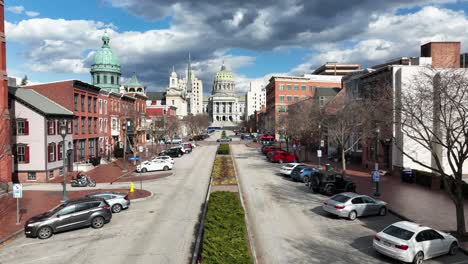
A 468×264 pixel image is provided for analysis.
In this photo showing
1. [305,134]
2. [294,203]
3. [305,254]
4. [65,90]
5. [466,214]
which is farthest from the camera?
[305,134]

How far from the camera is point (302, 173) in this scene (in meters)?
33.4

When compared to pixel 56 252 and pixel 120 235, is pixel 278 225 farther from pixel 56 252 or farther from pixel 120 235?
pixel 56 252

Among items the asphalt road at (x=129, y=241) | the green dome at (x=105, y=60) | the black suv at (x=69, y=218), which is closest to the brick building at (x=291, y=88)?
the green dome at (x=105, y=60)

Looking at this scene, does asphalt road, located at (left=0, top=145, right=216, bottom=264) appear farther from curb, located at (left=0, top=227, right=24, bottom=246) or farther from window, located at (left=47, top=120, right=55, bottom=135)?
window, located at (left=47, top=120, right=55, bottom=135)

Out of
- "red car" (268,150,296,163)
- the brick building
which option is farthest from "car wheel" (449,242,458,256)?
the brick building

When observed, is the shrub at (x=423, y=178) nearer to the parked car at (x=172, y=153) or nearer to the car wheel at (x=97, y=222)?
the car wheel at (x=97, y=222)

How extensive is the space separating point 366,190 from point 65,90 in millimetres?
33731

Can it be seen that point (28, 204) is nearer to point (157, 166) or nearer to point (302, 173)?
point (157, 166)

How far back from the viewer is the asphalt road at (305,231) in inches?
580

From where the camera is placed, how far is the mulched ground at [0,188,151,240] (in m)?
20.0

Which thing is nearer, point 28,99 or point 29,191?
point 29,191

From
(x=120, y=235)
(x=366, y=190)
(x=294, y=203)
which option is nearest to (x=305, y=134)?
(x=366, y=190)

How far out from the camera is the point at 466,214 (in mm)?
21328

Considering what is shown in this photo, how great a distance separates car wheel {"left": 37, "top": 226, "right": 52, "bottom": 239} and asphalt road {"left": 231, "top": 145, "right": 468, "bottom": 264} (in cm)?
995
